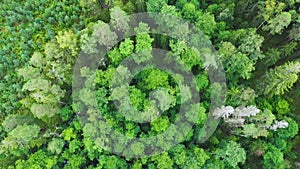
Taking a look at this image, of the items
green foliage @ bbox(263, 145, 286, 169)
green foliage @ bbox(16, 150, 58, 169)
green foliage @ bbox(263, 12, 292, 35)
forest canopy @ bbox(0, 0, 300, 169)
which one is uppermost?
green foliage @ bbox(263, 12, 292, 35)

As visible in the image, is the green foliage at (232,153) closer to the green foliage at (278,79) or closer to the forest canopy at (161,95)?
the forest canopy at (161,95)

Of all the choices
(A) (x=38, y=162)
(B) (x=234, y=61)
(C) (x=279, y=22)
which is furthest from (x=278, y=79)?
(A) (x=38, y=162)

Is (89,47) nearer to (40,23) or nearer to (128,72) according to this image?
(128,72)

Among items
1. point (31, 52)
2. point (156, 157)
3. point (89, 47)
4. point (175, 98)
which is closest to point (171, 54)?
point (175, 98)

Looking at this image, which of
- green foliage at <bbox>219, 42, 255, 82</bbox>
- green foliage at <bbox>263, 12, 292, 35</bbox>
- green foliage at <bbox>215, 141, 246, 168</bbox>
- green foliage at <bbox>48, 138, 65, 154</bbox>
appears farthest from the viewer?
green foliage at <bbox>263, 12, 292, 35</bbox>

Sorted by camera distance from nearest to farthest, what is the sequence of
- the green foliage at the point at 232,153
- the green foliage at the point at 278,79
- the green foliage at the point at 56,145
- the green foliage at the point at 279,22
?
1. the green foliage at the point at 232,153
2. the green foliage at the point at 56,145
3. the green foliage at the point at 278,79
4. the green foliage at the point at 279,22

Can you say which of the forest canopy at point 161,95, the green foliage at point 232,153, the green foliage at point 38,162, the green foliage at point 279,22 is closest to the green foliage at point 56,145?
the forest canopy at point 161,95

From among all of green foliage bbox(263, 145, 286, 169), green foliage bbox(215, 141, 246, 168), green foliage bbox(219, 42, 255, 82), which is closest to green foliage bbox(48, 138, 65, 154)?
green foliage bbox(215, 141, 246, 168)

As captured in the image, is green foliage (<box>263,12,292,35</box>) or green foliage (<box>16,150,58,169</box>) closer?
green foliage (<box>16,150,58,169</box>)

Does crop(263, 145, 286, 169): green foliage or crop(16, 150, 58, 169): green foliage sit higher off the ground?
crop(263, 145, 286, 169): green foliage

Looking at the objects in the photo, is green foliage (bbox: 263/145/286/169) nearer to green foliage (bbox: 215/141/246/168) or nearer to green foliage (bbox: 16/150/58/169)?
green foliage (bbox: 215/141/246/168)

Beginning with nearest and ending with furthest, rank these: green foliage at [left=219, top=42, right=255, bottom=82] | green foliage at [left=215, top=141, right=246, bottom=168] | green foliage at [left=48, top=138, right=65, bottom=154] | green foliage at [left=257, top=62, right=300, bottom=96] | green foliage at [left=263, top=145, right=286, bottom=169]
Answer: green foliage at [left=215, top=141, right=246, bottom=168]
green foliage at [left=48, top=138, right=65, bottom=154]
green foliage at [left=257, top=62, right=300, bottom=96]
green foliage at [left=263, top=145, right=286, bottom=169]
green foliage at [left=219, top=42, right=255, bottom=82]

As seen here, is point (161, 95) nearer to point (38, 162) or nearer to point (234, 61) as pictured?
point (234, 61)
